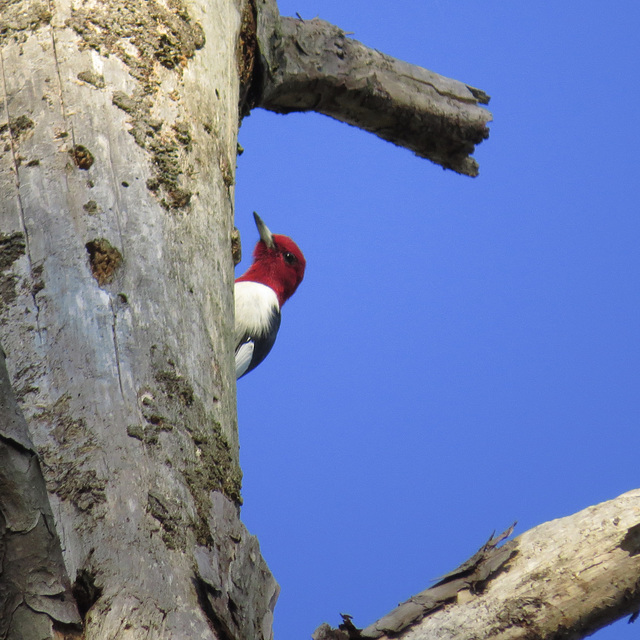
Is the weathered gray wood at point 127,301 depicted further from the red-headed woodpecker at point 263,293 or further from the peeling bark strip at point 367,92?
the red-headed woodpecker at point 263,293

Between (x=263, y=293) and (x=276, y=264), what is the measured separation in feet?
0.98

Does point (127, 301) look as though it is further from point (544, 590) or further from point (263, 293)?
point (263, 293)

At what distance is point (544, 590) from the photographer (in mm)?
1528

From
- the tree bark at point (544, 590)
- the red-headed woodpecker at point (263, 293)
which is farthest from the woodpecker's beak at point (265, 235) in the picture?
the tree bark at point (544, 590)

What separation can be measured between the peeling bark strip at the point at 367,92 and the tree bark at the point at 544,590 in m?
1.45

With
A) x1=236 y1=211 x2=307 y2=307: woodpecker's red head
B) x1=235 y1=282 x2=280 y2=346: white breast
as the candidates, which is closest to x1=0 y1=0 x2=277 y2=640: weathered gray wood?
x1=235 y1=282 x2=280 y2=346: white breast

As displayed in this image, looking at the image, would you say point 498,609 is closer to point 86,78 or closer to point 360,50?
point 86,78

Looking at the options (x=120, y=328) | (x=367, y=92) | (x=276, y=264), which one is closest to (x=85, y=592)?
(x=120, y=328)

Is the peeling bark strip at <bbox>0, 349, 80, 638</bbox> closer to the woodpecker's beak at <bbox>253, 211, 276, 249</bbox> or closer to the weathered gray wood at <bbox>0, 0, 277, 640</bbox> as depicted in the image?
the weathered gray wood at <bbox>0, 0, 277, 640</bbox>

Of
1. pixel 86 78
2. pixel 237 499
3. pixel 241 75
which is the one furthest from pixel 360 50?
pixel 237 499

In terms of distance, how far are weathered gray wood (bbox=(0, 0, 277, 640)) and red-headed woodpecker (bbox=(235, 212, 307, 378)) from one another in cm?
187

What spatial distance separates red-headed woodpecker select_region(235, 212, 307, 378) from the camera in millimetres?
3693

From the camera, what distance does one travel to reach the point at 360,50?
2631mm

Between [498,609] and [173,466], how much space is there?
70cm
